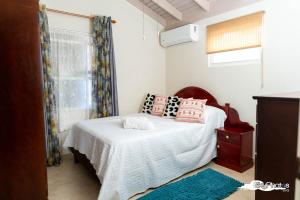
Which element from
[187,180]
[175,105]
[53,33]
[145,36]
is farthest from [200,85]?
[53,33]

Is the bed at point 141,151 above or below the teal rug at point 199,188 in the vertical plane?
above

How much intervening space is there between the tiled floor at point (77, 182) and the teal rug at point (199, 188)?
0.11 m

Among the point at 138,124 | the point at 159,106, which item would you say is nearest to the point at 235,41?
the point at 159,106

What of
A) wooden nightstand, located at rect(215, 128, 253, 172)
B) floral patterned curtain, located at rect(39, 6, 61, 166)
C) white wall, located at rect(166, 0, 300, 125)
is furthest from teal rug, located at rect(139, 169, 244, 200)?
floral patterned curtain, located at rect(39, 6, 61, 166)

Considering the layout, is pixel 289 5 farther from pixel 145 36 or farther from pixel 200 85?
pixel 145 36

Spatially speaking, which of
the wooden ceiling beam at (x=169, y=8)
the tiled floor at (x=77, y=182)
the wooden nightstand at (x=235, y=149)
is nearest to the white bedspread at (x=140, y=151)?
the wooden nightstand at (x=235, y=149)

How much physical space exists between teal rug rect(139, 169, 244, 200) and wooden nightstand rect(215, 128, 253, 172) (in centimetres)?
31

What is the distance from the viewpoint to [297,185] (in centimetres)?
108

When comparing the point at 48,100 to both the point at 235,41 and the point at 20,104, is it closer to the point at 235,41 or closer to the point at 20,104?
the point at 20,104

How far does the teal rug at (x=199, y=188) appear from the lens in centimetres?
204

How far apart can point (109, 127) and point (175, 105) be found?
1.20 m

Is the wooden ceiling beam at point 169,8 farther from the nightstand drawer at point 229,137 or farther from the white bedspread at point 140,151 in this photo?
the nightstand drawer at point 229,137

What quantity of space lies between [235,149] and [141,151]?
1.35m

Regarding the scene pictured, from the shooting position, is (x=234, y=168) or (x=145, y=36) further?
(x=145, y=36)
